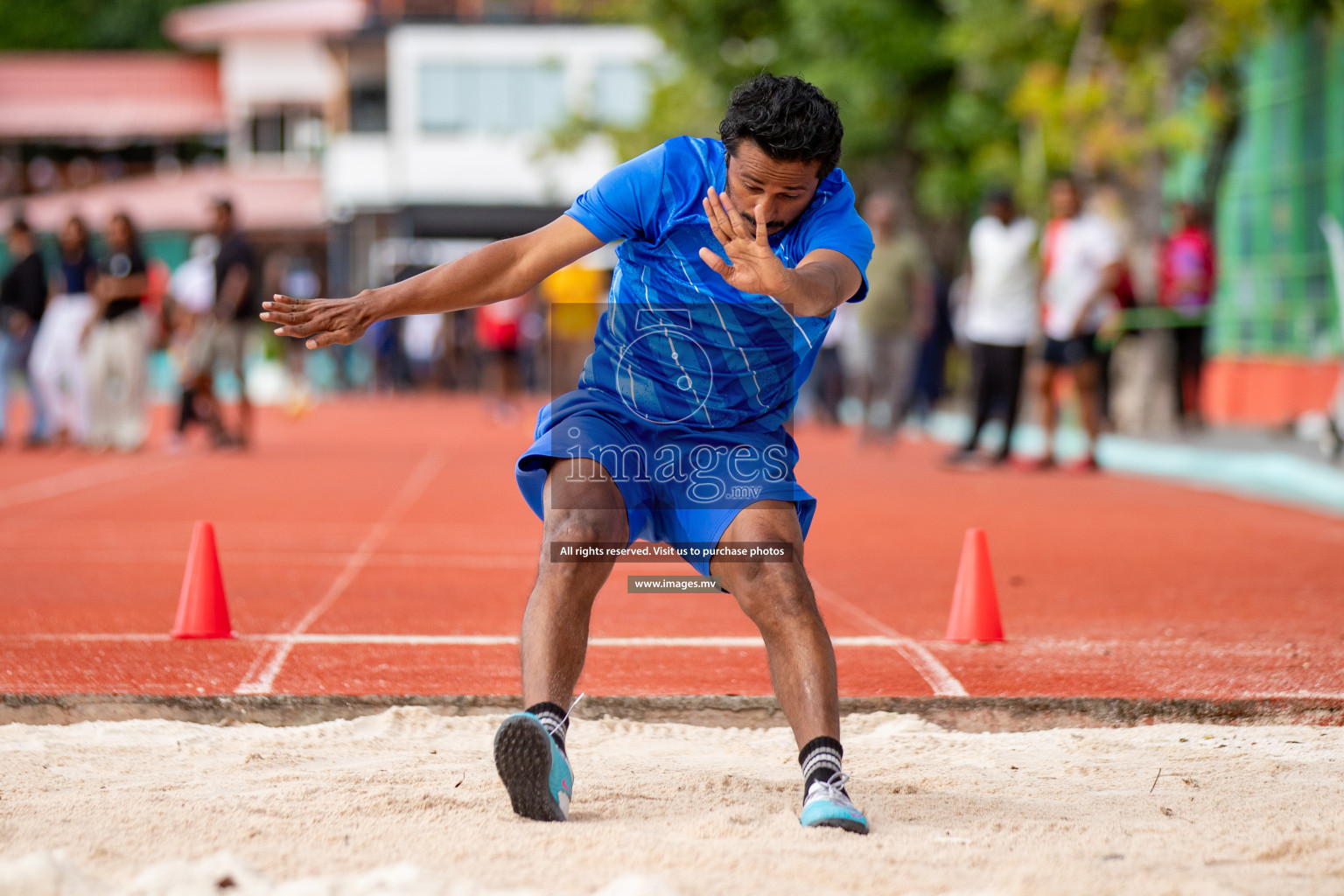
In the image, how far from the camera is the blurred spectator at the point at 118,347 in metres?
14.9

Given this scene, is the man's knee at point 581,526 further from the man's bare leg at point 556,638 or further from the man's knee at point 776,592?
the man's knee at point 776,592

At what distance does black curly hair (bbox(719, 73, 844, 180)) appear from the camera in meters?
3.91

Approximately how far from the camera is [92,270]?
51.0ft

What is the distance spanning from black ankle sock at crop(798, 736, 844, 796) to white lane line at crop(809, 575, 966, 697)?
1376mm

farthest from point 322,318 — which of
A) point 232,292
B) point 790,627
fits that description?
point 232,292

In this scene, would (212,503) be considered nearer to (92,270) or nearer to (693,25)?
(92,270)

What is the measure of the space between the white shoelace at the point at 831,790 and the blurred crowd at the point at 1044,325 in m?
10.0

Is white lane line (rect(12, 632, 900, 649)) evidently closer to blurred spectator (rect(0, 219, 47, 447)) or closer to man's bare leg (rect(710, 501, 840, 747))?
man's bare leg (rect(710, 501, 840, 747))

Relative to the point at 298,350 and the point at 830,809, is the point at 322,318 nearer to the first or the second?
the point at 830,809

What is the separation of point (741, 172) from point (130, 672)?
278 centimetres

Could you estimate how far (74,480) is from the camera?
12875 millimetres

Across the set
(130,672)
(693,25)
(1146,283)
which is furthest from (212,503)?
(693,25)

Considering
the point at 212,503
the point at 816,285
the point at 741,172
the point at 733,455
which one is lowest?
the point at 212,503

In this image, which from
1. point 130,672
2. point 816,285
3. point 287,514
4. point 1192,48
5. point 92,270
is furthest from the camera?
point 1192,48
